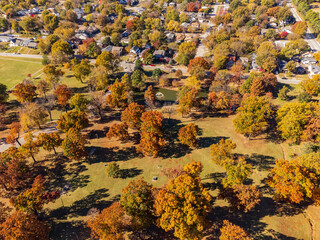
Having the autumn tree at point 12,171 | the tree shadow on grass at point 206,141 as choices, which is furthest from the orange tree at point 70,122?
the tree shadow on grass at point 206,141

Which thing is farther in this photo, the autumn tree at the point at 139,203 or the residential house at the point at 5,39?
the residential house at the point at 5,39

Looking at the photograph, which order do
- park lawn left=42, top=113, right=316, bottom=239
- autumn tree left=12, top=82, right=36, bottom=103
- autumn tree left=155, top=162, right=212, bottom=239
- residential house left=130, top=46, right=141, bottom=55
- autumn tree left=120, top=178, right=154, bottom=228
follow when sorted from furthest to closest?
residential house left=130, top=46, right=141, bottom=55 → autumn tree left=12, top=82, right=36, bottom=103 → park lawn left=42, top=113, right=316, bottom=239 → autumn tree left=120, top=178, right=154, bottom=228 → autumn tree left=155, top=162, right=212, bottom=239

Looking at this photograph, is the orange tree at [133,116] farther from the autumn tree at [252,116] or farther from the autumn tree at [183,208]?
the autumn tree at [252,116]

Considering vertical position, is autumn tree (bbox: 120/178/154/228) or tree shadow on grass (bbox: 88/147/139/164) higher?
autumn tree (bbox: 120/178/154/228)

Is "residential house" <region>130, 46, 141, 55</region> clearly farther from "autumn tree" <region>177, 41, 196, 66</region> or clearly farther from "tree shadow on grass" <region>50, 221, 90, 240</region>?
"tree shadow on grass" <region>50, 221, 90, 240</region>

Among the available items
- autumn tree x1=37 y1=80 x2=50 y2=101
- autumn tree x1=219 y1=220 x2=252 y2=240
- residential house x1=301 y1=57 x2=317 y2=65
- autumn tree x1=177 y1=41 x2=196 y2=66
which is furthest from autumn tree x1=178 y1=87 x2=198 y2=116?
residential house x1=301 y1=57 x2=317 y2=65

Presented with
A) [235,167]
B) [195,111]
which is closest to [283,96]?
[195,111]

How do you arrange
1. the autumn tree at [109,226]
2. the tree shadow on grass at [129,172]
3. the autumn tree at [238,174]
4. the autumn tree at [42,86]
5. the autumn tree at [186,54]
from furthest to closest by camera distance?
the autumn tree at [186,54] < the autumn tree at [42,86] < the tree shadow on grass at [129,172] < the autumn tree at [238,174] < the autumn tree at [109,226]

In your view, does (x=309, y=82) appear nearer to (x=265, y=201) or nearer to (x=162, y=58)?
(x=265, y=201)
